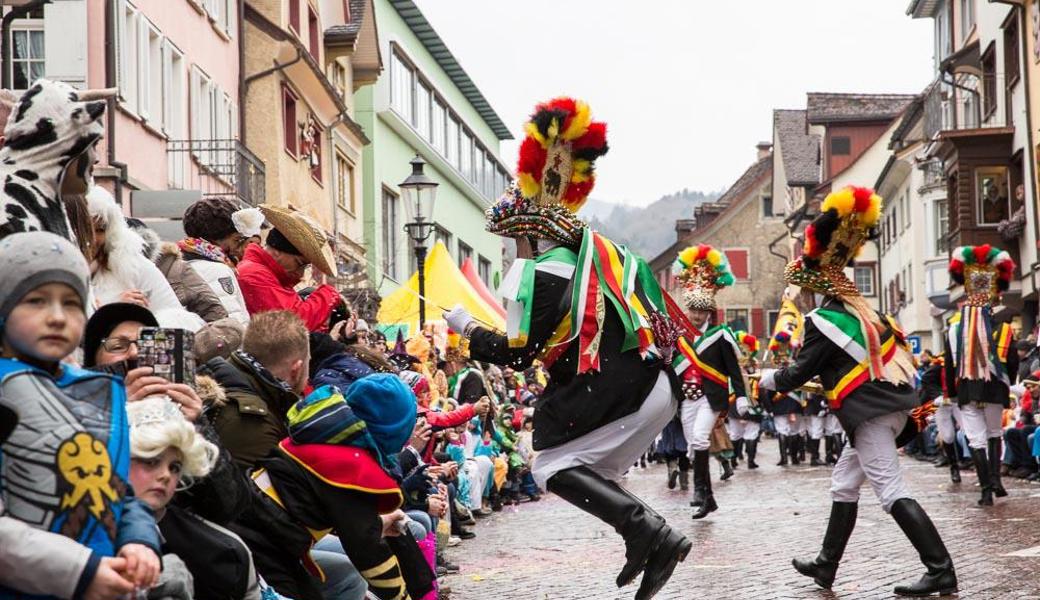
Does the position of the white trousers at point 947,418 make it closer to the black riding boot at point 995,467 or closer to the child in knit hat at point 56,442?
the black riding boot at point 995,467

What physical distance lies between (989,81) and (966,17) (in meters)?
6.05

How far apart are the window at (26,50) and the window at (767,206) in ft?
254

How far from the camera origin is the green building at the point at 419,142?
148ft

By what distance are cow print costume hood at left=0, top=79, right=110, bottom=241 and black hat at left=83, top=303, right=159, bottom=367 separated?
0.92 ft

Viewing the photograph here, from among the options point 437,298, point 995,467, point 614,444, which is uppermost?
point 437,298

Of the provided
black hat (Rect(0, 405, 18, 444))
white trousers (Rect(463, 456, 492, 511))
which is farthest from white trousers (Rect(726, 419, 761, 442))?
black hat (Rect(0, 405, 18, 444))

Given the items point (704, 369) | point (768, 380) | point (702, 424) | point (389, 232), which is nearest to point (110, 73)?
point (704, 369)

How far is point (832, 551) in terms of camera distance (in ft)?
31.7

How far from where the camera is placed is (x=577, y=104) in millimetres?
8945

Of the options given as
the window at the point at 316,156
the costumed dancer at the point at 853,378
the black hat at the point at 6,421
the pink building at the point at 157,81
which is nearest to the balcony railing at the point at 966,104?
the window at the point at 316,156

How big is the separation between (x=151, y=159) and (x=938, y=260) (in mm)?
33797

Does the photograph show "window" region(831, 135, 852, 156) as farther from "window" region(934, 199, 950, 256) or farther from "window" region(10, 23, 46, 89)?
"window" region(10, 23, 46, 89)

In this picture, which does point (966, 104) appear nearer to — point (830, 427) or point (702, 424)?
point (830, 427)

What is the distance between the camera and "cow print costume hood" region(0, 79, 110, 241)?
5066 millimetres
